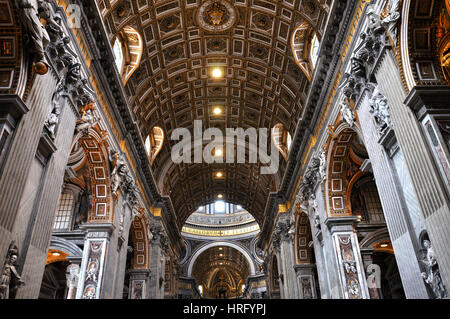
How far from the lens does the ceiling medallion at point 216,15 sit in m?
15.2

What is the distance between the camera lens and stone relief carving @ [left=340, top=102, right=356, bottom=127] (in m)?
10.9

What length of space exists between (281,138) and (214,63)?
6293 mm

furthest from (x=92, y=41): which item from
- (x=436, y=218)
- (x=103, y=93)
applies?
(x=436, y=218)

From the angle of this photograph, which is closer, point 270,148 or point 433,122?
point 433,122

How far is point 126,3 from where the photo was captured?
13516 millimetres

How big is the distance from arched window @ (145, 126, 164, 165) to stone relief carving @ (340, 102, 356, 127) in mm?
12510

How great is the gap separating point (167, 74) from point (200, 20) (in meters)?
3.41

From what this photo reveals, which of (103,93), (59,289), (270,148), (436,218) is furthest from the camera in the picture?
(270,148)

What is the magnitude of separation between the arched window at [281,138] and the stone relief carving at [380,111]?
1188cm

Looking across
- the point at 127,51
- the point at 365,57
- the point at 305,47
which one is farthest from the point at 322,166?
the point at 127,51

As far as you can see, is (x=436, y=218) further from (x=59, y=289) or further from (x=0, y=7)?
(x=59, y=289)

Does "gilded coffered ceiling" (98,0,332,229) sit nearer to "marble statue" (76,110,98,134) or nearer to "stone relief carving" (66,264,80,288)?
"marble statue" (76,110,98,134)

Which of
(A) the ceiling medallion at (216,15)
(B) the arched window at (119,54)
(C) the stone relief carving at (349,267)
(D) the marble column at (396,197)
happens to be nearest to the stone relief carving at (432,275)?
(D) the marble column at (396,197)

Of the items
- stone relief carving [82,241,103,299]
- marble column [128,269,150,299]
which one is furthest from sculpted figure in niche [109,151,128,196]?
marble column [128,269,150,299]
